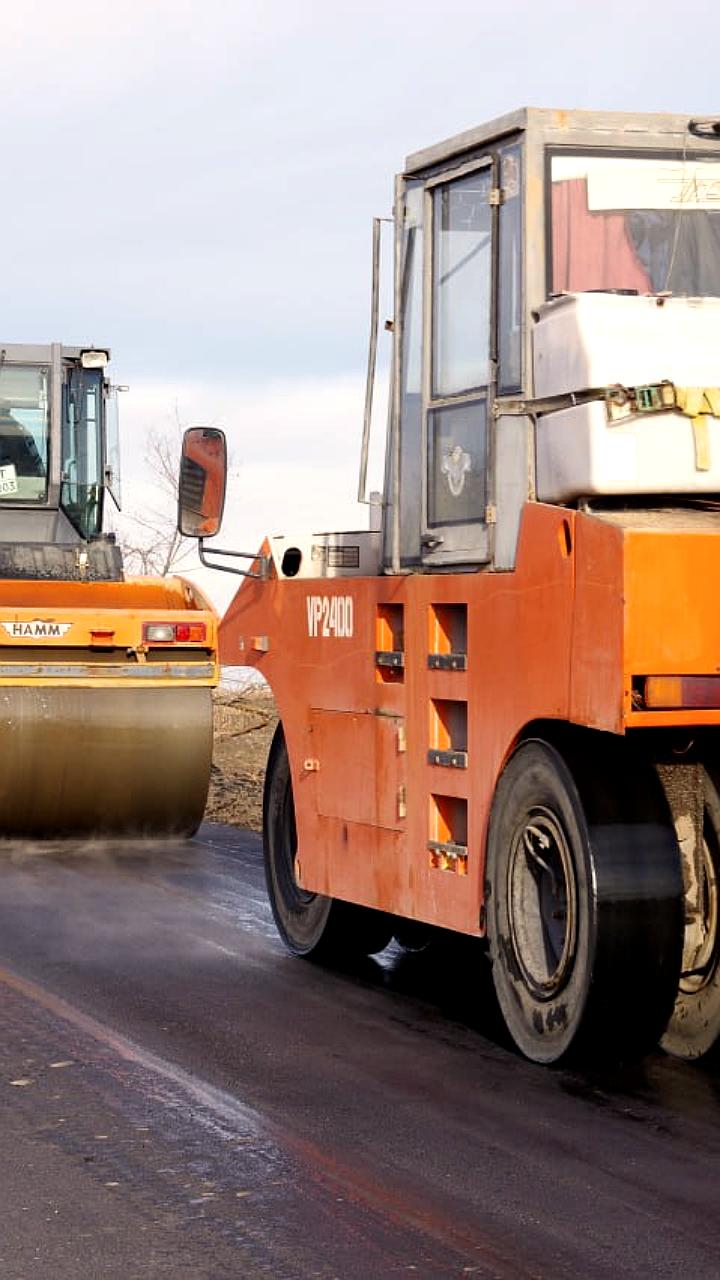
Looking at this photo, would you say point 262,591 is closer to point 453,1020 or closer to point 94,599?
point 453,1020

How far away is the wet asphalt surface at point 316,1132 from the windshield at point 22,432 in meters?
7.09

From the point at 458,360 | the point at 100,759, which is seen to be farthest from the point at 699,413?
the point at 100,759

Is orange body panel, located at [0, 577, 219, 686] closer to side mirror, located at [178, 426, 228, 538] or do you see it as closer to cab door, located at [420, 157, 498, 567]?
side mirror, located at [178, 426, 228, 538]

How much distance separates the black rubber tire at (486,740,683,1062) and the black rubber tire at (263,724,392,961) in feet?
6.63

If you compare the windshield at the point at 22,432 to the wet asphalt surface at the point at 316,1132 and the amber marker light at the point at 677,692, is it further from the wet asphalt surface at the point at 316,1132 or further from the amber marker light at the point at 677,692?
the amber marker light at the point at 677,692

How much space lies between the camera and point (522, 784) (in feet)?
22.6

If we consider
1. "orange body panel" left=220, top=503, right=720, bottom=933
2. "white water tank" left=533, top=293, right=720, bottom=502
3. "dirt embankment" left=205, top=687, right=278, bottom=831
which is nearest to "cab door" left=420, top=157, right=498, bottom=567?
"orange body panel" left=220, top=503, right=720, bottom=933

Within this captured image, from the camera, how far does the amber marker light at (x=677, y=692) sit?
609cm

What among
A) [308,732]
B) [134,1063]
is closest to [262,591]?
[308,732]

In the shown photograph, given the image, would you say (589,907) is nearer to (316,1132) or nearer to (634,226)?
(316,1132)

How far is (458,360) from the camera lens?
770 centimetres

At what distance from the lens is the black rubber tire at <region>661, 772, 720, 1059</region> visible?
687 centimetres

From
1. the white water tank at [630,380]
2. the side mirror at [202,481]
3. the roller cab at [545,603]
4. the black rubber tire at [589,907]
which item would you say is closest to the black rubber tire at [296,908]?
the roller cab at [545,603]

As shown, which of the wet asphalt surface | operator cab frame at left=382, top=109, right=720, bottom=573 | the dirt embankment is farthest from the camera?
the dirt embankment
